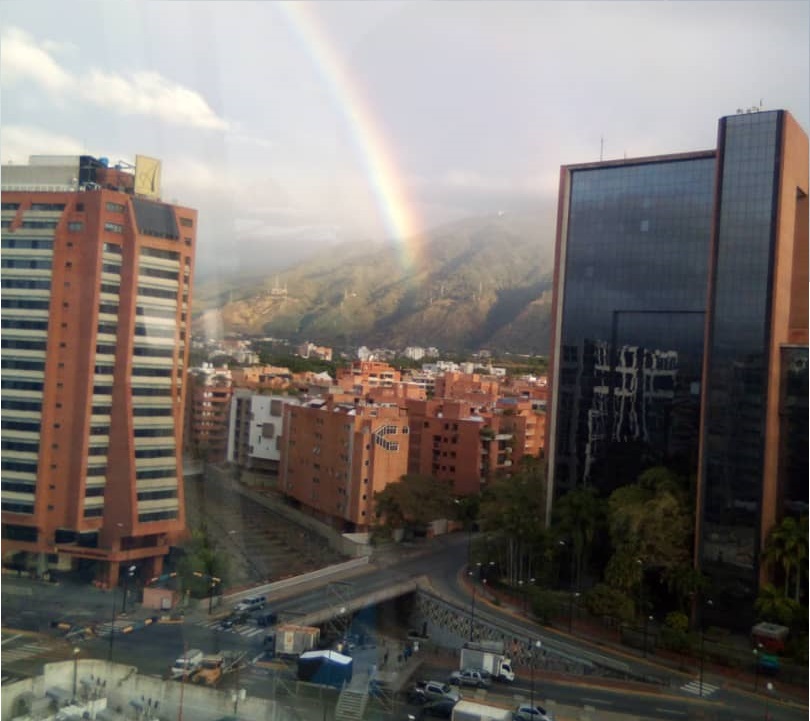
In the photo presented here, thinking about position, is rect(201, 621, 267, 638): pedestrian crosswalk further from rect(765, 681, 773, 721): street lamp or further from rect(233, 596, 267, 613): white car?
rect(765, 681, 773, 721): street lamp

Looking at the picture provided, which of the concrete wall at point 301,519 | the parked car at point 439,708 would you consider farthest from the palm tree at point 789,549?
the concrete wall at point 301,519

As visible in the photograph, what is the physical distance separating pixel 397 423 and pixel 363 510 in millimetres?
918

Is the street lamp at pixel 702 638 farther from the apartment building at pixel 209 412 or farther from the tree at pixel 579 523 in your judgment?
the apartment building at pixel 209 412

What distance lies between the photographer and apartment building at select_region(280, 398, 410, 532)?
24.0 ft

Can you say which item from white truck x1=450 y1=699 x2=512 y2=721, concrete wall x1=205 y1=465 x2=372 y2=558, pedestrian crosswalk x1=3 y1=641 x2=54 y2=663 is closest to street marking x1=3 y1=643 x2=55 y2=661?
pedestrian crosswalk x1=3 y1=641 x2=54 y2=663

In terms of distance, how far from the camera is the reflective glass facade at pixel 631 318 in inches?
277

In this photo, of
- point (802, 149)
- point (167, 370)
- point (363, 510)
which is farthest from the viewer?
point (363, 510)

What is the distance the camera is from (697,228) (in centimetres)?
717

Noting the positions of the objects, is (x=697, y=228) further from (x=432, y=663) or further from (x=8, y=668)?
(x=8, y=668)

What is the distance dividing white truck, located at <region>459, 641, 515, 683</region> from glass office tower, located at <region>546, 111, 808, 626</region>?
1.78 m

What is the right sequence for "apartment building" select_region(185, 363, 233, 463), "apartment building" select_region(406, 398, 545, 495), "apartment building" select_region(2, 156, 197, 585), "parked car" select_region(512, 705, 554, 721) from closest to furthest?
1. "parked car" select_region(512, 705, 554, 721)
2. "apartment building" select_region(2, 156, 197, 585)
3. "apartment building" select_region(185, 363, 233, 463)
4. "apartment building" select_region(406, 398, 545, 495)

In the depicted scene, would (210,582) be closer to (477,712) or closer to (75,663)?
(75,663)

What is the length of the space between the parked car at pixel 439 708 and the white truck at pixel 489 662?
571mm

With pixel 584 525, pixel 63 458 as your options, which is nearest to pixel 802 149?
pixel 584 525
